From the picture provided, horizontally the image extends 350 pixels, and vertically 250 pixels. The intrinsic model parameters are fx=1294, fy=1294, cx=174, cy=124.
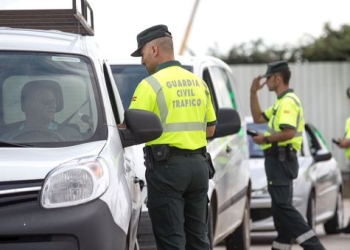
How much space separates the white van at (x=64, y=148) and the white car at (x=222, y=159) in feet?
6.52

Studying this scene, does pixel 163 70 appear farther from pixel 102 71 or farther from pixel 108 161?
pixel 108 161

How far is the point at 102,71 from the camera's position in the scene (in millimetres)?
7906

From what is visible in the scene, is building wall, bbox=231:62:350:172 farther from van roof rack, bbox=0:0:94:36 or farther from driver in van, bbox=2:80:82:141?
driver in van, bbox=2:80:82:141

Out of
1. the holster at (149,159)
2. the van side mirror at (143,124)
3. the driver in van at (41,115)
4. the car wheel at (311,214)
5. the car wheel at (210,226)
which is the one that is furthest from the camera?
the car wheel at (311,214)

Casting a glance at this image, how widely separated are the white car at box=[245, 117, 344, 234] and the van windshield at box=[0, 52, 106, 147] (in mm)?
7229

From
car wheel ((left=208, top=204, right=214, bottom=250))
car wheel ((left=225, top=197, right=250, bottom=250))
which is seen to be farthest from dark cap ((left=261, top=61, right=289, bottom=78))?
car wheel ((left=208, top=204, right=214, bottom=250))

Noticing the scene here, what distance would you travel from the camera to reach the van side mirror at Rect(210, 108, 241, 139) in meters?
9.66

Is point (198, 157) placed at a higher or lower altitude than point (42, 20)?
lower

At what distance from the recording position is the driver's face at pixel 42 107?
7.28m

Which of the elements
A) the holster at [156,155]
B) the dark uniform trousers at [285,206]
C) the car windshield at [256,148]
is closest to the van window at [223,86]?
the dark uniform trousers at [285,206]

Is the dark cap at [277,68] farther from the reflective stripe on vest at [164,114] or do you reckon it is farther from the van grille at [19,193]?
the van grille at [19,193]

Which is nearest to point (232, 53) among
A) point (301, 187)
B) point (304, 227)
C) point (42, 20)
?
point (301, 187)

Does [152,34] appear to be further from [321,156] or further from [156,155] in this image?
[321,156]

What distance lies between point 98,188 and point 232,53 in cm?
3176
